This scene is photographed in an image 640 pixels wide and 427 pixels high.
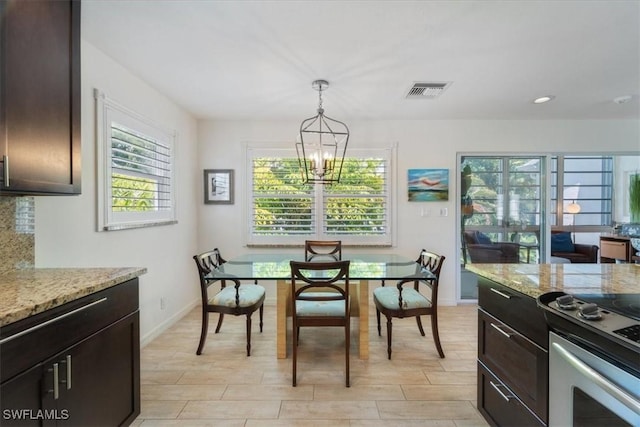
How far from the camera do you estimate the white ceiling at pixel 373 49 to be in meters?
1.77

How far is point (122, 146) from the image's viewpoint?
99.7 inches

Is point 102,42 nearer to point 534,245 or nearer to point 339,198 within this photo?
point 339,198

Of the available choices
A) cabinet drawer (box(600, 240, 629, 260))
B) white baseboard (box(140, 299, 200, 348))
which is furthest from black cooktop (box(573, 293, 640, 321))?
cabinet drawer (box(600, 240, 629, 260))

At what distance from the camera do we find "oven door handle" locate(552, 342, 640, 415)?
2.82 feet

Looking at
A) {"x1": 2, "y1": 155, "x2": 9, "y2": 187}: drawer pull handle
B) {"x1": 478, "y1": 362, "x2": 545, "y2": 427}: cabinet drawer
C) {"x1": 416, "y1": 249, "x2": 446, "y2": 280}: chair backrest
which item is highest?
{"x1": 2, "y1": 155, "x2": 9, "y2": 187}: drawer pull handle

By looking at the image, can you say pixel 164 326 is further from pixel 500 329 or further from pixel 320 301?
pixel 500 329

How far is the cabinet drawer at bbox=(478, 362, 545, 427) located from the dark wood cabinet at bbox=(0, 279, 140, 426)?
202 cm

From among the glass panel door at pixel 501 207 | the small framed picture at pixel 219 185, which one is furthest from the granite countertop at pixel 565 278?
the small framed picture at pixel 219 185

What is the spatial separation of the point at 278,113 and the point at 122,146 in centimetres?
174

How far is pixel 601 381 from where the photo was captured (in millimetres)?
953

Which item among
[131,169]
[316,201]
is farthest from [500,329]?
[131,169]

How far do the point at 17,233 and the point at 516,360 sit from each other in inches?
110

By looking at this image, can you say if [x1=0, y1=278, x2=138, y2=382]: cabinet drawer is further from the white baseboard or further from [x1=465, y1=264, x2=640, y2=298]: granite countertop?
[x1=465, y1=264, x2=640, y2=298]: granite countertop

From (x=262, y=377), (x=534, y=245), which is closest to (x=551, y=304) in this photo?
(x=262, y=377)
